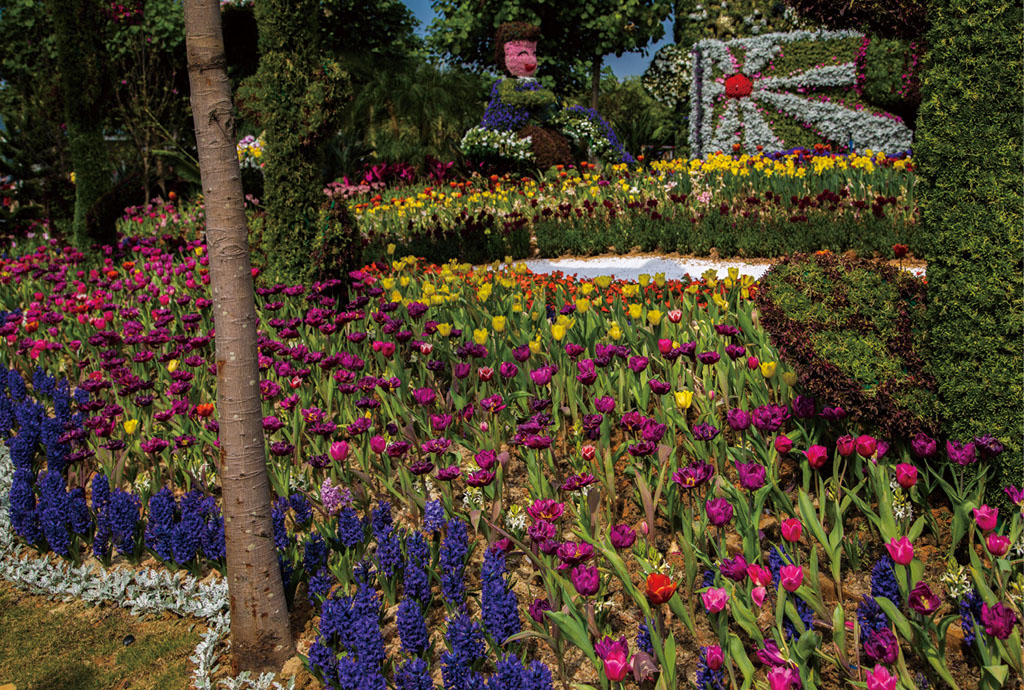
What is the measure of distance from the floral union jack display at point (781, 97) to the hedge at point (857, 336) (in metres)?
13.9

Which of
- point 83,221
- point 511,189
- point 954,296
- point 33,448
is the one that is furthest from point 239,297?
point 511,189

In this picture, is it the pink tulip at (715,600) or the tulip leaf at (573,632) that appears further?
the tulip leaf at (573,632)

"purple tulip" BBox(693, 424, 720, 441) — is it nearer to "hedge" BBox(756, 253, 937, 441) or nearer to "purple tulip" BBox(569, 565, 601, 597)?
"hedge" BBox(756, 253, 937, 441)

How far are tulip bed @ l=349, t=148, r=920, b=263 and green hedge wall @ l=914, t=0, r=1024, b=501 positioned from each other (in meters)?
5.15

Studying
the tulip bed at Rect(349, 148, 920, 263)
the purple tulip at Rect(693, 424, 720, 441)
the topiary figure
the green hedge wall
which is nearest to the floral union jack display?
the topiary figure

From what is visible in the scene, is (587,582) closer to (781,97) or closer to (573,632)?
(573,632)

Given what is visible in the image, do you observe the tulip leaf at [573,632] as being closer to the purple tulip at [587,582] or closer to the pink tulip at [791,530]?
the purple tulip at [587,582]

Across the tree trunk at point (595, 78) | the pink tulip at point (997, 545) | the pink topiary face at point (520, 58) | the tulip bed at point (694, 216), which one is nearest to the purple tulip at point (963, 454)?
the pink tulip at point (997, 545)

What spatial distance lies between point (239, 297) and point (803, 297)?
8.38ft

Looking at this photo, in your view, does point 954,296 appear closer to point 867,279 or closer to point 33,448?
point 867,279

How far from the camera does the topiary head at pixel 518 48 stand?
1476 cm

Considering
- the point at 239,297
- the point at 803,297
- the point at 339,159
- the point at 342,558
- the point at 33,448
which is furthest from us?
the point at 339,159

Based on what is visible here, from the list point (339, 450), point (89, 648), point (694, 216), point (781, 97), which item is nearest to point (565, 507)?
point (339, 450)

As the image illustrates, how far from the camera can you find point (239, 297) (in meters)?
2.65
